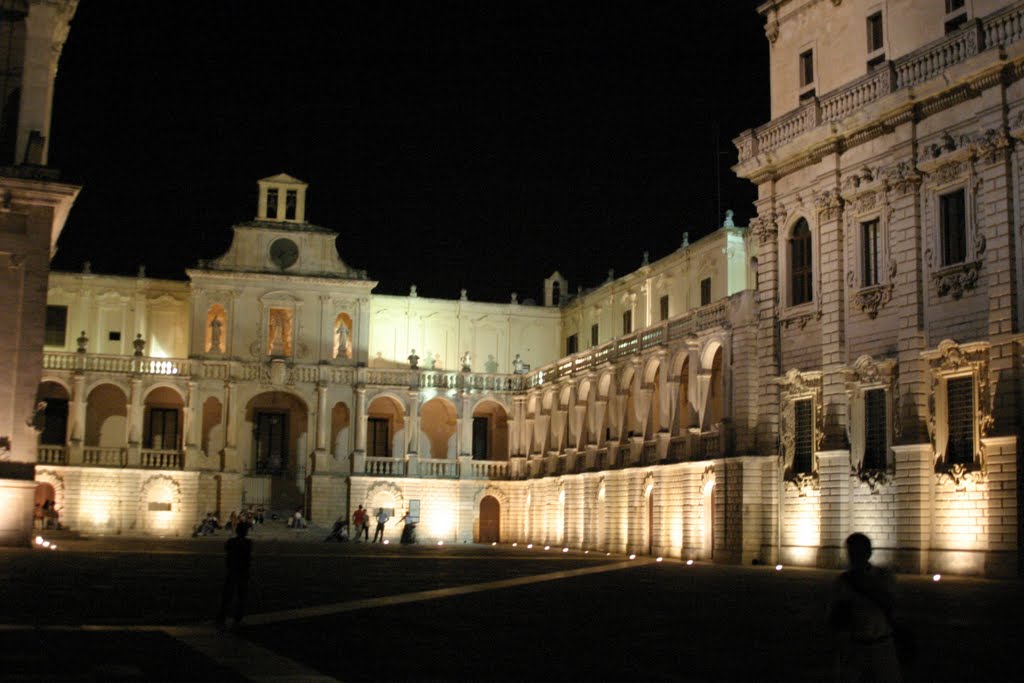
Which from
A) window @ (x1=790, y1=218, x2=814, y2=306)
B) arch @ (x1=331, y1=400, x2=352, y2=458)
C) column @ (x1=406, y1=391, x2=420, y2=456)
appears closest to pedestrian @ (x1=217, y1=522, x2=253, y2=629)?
window @ (x1=790, y1=218, x2=814, y2=306)

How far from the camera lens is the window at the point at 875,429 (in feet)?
114

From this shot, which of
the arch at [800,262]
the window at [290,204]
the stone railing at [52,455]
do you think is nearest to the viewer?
the arch at [800,262]

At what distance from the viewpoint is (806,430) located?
3834cm

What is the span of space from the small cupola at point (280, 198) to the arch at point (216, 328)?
5939mm

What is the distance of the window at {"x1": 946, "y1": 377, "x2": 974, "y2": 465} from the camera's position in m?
31.3

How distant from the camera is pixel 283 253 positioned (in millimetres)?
70375

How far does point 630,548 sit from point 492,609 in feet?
103

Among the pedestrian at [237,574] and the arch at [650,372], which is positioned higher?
the arch at [650,372]

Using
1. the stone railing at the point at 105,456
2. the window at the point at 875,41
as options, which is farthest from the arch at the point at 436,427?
the window at the point at 875,41

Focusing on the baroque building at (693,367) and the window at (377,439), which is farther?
the window at (377,439)

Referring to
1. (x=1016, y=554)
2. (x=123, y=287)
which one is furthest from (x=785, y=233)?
(x=123, y=287)

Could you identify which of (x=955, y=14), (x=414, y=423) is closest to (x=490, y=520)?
(x=414, y=423)

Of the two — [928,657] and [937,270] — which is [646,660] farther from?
[937,270]

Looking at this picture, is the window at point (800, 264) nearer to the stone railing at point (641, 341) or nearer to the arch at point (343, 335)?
the stone railing at point (641, 341)
